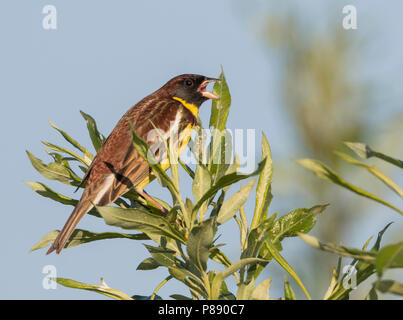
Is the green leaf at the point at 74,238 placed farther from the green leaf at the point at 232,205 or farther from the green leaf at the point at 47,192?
the green leaf at the point at 232,205

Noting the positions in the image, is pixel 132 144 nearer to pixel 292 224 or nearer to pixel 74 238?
pixel 74 238

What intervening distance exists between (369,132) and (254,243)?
2.30 meters

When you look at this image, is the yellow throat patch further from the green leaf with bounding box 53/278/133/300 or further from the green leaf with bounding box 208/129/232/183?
the green leaf with bounding box 53/278/133/300

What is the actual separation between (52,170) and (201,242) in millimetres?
1031

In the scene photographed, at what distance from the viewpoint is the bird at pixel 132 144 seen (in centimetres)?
385

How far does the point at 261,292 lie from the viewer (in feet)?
6.61

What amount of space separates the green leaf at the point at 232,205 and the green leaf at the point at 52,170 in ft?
2.91

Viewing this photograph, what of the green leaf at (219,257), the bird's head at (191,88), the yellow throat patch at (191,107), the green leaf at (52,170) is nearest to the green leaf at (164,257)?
the green leaf at (219,257)

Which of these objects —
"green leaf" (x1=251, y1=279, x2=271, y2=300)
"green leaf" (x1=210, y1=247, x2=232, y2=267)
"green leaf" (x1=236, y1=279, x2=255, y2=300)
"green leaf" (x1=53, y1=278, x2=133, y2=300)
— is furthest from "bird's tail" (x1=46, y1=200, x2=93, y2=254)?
"green leaf" (x1=251, y1=279, x2=271, y2=300)

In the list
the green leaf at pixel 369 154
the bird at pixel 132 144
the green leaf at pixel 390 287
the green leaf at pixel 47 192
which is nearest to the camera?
the green leaf at pixel 390 287

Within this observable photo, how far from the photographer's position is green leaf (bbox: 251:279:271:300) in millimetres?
2002

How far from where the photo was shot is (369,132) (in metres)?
4.26

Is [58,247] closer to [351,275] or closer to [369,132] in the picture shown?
[351,275]
